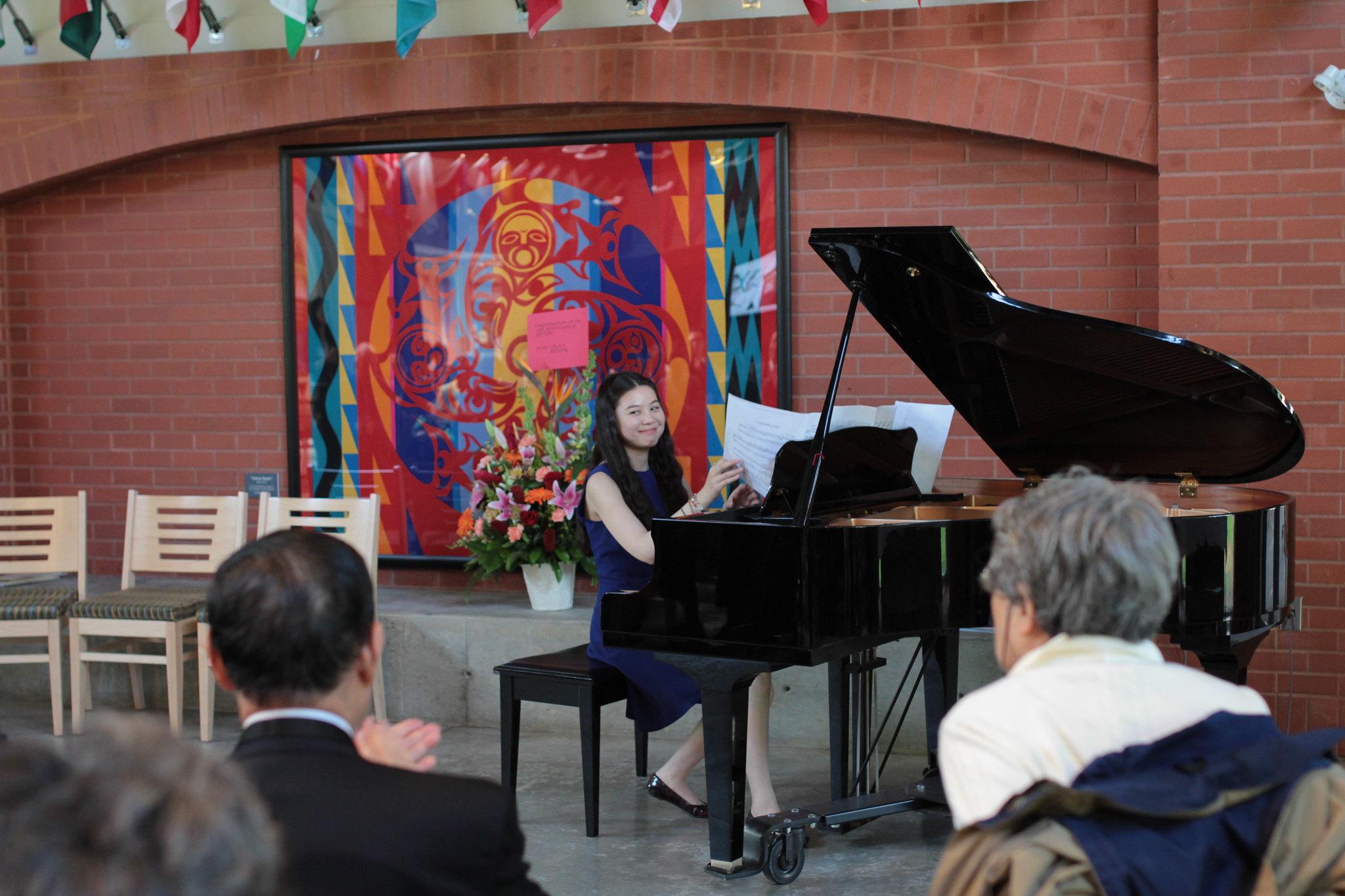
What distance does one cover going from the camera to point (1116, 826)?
1.36 m

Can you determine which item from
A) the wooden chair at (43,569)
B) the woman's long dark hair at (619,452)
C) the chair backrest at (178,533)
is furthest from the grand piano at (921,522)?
the wooden chair at (43,569)

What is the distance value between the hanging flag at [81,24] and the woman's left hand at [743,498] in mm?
3473

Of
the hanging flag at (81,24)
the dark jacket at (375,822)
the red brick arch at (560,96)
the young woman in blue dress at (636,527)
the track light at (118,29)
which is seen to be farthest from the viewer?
the track light at (118,29)

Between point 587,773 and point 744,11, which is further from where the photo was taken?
point 744,11

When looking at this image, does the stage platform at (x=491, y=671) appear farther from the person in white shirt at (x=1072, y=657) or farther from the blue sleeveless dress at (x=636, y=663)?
the person in white shirt at (x=1072, y=657)

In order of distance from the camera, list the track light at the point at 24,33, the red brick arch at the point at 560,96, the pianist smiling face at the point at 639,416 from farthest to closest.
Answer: the track light at the point at 24,33
the red brick arch at the point at 560,96
the pianist smiling face at the point at 639,416

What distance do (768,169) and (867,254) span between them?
73.4 inches

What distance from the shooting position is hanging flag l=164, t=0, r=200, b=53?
5230 mm

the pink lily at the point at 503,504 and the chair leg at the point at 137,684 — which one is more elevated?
the pink lily at the point at 503,504

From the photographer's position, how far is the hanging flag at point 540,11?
15.9ft

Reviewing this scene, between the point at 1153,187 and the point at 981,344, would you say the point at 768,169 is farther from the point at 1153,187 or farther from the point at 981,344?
the point at 981,344

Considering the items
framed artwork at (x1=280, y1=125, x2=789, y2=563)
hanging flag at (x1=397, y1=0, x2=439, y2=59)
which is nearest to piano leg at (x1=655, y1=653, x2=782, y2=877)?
framed artwork at (x1=280, y1=125, x2=789, y2=563)

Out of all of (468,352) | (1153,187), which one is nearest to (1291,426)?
(1153,187)

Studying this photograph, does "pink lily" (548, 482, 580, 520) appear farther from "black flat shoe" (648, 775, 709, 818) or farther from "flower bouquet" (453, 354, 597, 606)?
"black flat shoe" (648, 775, 709, 818)
